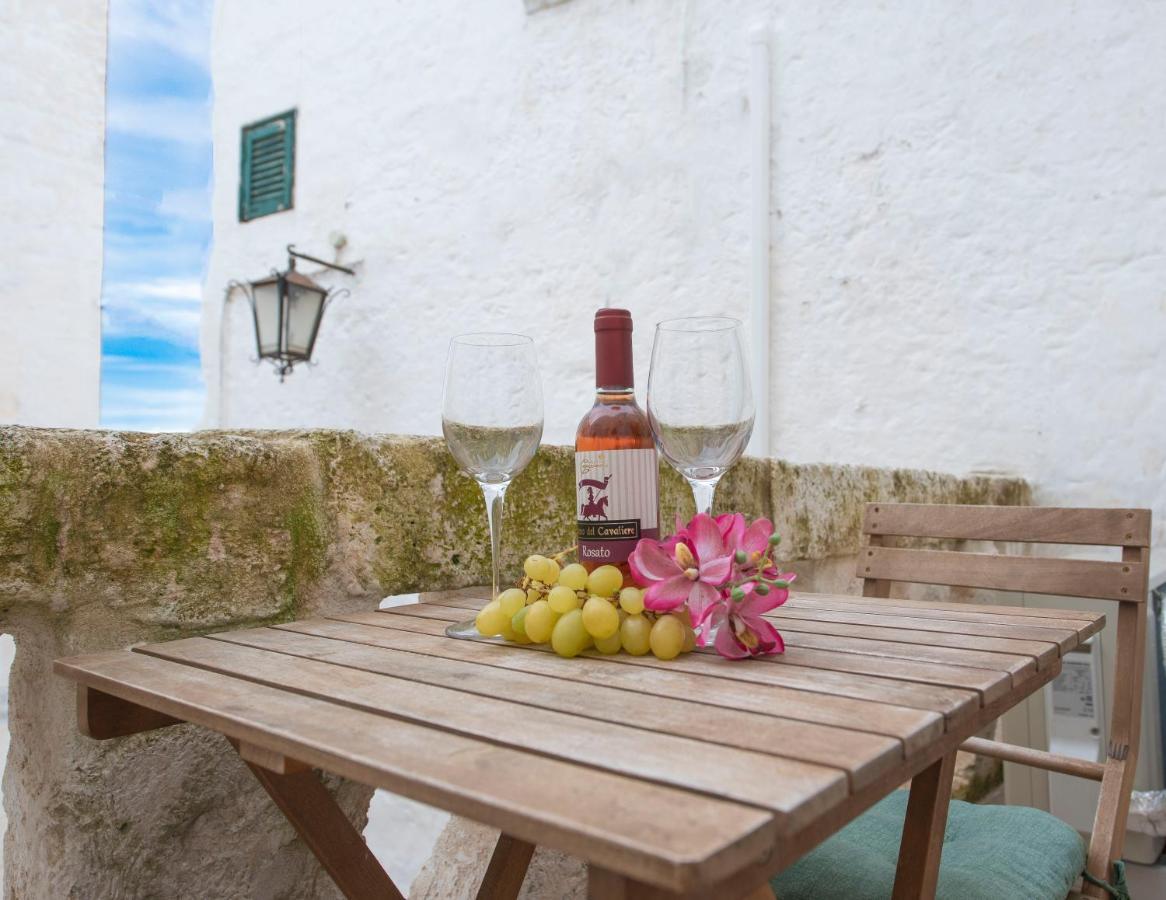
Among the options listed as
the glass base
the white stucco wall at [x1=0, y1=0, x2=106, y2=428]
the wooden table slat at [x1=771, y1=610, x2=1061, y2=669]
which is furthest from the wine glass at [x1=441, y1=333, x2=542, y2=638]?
the white stucco wall at [x1=0, y1=0, x2=106, y2=428]

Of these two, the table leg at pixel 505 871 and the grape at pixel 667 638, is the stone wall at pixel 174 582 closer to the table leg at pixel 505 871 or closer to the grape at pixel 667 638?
the table leg at pixel 505 871

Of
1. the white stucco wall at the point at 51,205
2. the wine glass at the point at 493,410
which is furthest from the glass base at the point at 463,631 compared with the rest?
the white stucco wall at the point at 51,205

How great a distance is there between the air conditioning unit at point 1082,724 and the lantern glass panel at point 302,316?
11.7 feet

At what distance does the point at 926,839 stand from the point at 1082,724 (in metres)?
1.77

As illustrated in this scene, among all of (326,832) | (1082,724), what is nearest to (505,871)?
(326,832)

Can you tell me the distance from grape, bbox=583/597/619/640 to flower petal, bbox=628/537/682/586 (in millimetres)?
44

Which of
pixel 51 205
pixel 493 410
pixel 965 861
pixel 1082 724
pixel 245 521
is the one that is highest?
pixel 51 205

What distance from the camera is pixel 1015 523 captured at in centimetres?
135

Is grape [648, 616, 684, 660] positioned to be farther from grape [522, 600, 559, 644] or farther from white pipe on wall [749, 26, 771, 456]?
white pipe on wall [749, 26, 771, 456]

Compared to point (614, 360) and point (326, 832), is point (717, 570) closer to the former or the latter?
point (614, 360)

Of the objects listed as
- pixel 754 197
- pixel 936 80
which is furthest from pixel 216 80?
pixel 936 80

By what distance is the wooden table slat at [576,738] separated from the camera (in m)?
0.43

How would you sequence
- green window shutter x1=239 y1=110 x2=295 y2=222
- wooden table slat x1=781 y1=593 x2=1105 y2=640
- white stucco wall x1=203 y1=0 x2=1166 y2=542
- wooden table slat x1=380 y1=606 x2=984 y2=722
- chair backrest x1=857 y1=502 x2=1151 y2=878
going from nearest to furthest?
wooden table slat x1=380 y1=606 x2=984 y2=722 → wooden table slat x1=781 y1=593 x2=1105 y2=640 → chair backrest x1=857 y1=502 x2=1151 y2=878 → white stucco wall x1=203 y1=0 x2=1166 y2=542 → green window shutter x1=239 y1=110 x2=295 y2=222

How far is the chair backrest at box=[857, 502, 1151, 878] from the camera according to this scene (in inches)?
44.9
